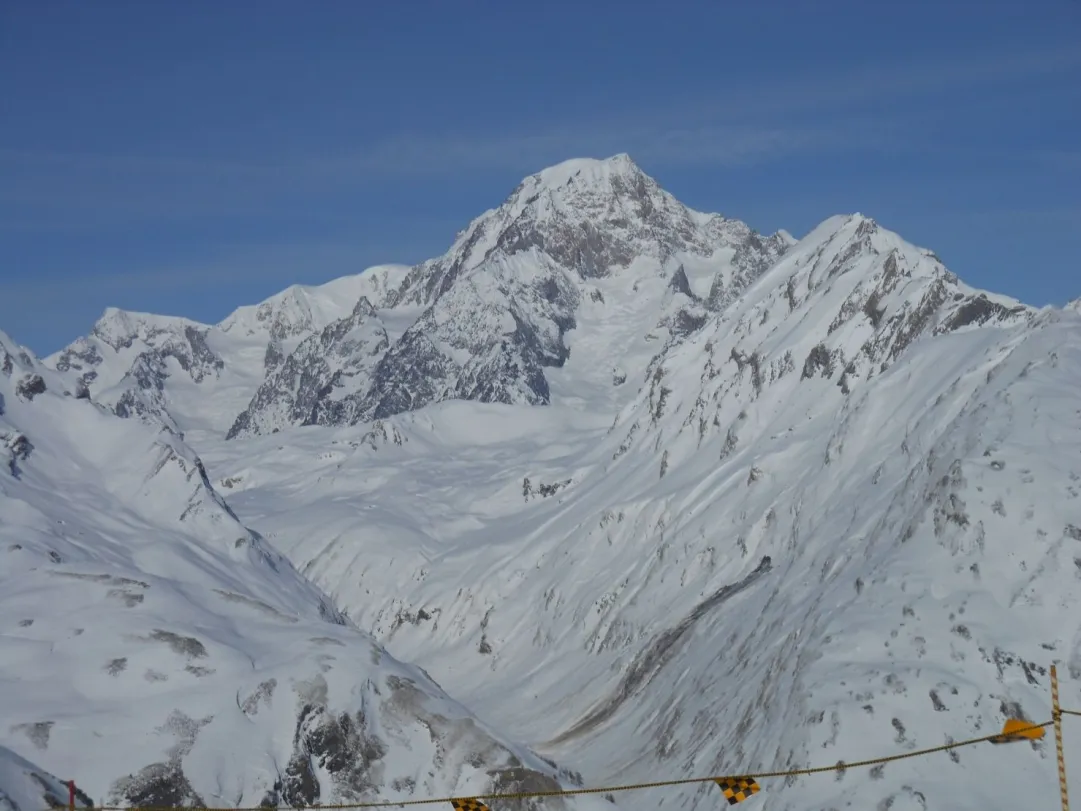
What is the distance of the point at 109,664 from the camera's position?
111062 millimetres

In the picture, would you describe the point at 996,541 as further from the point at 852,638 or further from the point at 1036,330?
the point at 1036,330

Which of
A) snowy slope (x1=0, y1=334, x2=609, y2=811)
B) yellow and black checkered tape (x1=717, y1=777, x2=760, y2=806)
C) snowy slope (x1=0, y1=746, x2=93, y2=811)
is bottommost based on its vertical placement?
yellow and black checkered tape (x1=717, y1=777, x2=760, y2=806)

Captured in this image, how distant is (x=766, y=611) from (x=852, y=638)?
40574 mm

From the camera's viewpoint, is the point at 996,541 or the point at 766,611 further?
the point at 766,611

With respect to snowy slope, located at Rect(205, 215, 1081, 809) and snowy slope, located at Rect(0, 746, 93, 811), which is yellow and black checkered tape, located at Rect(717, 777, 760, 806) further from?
snowy slope, located at Rect(0, 746, 93, 811)

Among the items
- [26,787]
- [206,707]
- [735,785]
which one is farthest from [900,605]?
[26,787]

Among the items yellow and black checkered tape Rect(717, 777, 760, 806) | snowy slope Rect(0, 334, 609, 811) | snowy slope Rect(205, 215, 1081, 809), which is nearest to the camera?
yellow and black checkered tape Rect(717, 777, 760, 806)

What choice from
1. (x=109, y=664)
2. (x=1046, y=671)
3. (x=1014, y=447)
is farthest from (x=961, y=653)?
(x=109, y=664)

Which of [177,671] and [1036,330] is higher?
[1036,330]

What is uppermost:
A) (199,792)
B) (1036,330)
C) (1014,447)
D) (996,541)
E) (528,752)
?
(1036,330)

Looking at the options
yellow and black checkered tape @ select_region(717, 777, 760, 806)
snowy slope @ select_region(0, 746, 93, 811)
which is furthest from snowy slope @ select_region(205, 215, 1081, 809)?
snowy slope @ select_region(0, 746, 93, 811)

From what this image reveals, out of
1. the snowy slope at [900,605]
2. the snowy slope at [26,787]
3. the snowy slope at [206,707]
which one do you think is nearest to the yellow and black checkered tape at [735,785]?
the snowy slope at [900,605]

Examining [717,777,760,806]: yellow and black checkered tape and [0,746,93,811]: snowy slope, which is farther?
[0,746,93,811]: snowy slope

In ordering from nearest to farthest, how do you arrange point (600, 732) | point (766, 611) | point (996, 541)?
point (996, 541), point (766, 611), point (600, 732)
